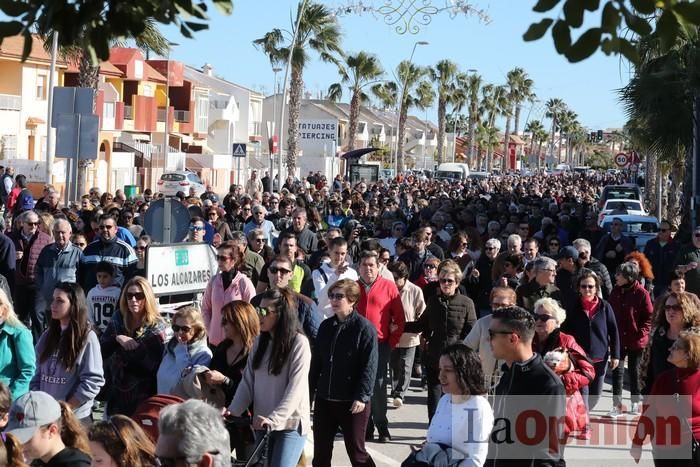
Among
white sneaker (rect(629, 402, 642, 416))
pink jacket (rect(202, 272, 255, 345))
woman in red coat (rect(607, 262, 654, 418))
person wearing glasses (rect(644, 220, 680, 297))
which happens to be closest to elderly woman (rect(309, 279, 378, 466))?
pink jacket (rect(202, 272, 255, 345))

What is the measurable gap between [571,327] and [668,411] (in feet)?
11.0

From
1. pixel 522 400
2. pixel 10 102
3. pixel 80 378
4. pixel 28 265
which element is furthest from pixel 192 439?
pixel 10 102

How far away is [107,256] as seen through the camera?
1218 centimetres

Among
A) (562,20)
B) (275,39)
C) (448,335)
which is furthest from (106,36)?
(275,39)

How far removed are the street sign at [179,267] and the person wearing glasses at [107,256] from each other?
0.54 metres

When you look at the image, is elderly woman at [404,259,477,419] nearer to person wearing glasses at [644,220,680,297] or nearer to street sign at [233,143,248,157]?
person wearing glasses at [644,220,680,297]

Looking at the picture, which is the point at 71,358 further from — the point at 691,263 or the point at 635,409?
the point at 691,263

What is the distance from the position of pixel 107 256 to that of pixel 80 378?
4.69 meters

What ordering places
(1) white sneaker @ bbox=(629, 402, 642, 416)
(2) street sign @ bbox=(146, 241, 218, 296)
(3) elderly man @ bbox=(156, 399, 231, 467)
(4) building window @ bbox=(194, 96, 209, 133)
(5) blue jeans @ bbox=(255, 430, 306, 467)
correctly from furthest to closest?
(4) building window @ bbox=(194, 96, 209, 133) < (1) white sneaker @ bbox=(629, 402, 642, 416) < (2) street sign @ bbox=(146, 241, 218, 296) < (5) blue jeans @ bbox=(255, 430, 306, 467) < (3) elderly man @ bbox=(156, 399, 231, 467)

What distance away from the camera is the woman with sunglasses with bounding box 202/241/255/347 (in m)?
10.4

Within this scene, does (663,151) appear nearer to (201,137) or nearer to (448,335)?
(448,335)

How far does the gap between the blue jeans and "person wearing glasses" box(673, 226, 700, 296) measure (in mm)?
6215

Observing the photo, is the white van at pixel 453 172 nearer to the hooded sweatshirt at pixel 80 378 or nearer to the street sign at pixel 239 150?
the street sign at pixel 239 150

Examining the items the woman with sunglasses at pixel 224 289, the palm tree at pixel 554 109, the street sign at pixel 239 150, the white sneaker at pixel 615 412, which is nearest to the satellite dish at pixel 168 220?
the woman with sunglasses at pixel 224 289
